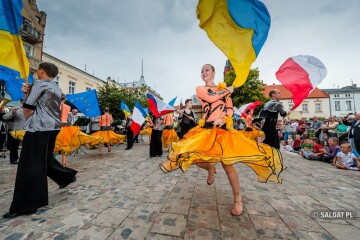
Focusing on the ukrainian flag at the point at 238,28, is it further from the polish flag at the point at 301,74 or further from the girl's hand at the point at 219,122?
the polish flag at the point at 301,74

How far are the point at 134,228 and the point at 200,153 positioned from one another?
1.15m

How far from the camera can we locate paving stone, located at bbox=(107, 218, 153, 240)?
2.04 meters

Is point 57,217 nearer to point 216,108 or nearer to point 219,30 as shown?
point 216,108

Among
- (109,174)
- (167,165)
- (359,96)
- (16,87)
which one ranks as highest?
(359,96)

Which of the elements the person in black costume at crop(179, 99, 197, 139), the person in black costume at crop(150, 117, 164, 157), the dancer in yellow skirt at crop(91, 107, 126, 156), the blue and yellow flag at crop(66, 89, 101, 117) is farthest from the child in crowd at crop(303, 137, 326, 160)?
the blue and yellow flag at crop(66, 89, 101, 117)

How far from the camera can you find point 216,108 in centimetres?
294

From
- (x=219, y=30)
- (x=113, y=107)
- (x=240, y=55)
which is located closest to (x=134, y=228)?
(x=240, y=55)

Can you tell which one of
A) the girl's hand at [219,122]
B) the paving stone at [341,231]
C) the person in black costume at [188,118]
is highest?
the person in black costume at [188,118]

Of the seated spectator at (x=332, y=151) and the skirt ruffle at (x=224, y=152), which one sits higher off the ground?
the skirt ruffle at (x=224, y=152)

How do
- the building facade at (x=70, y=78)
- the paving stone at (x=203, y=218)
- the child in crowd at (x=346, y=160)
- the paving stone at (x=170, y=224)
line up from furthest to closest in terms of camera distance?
1. the building facade at (x=70, y=78)
2. the child in crowd at (x=346, y=160)
3. the paving stone at (x=203, y=218)
4. the paving stone at (x=170, y=224)

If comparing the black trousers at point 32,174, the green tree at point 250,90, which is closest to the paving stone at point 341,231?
the black trousers at point 32,174

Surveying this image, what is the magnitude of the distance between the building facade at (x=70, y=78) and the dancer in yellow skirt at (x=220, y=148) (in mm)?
25606

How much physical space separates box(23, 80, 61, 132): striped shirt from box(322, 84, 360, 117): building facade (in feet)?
188

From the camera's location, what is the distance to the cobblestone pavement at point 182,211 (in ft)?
7.01
